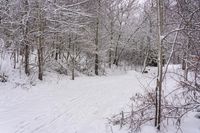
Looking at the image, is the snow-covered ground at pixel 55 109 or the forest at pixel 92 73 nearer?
the forest at pixel 92 73

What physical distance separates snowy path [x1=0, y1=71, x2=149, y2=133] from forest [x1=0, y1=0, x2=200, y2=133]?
0.9 inches

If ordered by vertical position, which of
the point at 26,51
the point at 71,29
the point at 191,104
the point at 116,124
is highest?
the point at 71,29

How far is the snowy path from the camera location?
6.41 metres

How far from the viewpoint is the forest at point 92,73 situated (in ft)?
20.4

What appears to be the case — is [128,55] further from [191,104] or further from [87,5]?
[191,104]

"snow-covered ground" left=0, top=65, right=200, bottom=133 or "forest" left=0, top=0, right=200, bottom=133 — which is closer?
"forest" left=0, top=0, right=200, bottom=133

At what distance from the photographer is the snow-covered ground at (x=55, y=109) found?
6363mm

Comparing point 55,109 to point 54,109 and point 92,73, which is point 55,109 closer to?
point 54,109

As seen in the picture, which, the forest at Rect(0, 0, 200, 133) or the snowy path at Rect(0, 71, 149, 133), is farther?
the snowy path at Rect(0, 71, 149, 133)

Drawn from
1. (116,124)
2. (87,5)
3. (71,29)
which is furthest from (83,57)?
(116,124)

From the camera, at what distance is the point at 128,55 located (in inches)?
1296

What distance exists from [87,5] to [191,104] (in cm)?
1413

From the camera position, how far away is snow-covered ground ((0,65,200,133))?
6363 mm

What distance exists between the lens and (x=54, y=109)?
819 cm
